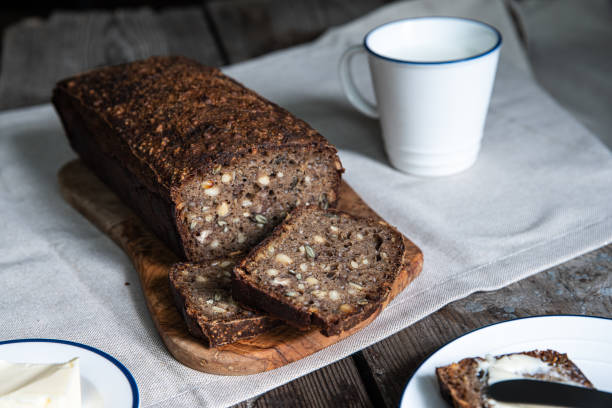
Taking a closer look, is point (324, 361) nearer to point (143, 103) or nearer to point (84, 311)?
point (84, 311)

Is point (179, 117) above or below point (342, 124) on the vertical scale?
above

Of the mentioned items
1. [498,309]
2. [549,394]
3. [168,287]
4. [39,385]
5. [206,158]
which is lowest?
[498,309]

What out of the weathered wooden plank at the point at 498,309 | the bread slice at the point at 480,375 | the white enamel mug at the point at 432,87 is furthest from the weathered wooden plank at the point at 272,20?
the bread slice at the point at 480,375

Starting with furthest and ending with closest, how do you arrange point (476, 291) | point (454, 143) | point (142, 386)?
point (454, 143) < point (476, 291) < point (142, 386)

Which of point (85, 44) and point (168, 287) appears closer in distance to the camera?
point (168, 287)

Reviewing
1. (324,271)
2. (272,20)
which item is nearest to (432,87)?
(324,271)

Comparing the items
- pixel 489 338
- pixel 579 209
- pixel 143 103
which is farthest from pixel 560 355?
pixel 143 103

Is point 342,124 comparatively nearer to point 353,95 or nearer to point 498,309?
point 353,95

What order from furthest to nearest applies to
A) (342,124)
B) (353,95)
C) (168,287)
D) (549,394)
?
1. (342,124)
2. (353,95)
3. (168,287)
4. (549,394)
